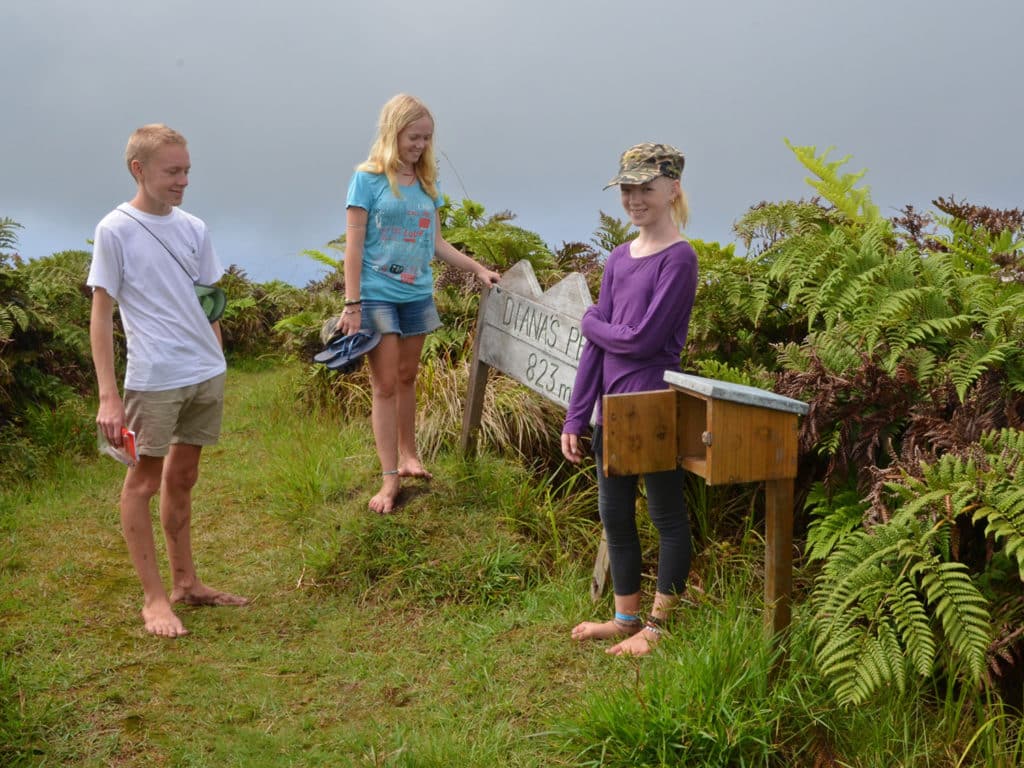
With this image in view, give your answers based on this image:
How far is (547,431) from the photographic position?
21.3 ft

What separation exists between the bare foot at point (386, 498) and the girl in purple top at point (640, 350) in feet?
5.14

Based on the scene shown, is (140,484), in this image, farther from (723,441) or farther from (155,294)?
(723,441)

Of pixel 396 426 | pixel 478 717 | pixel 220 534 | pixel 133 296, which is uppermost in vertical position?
pixel 133 296

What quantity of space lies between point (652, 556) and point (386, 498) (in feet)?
5.25

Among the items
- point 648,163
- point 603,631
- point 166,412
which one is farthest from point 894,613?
point 166,412

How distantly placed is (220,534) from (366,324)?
2069 mm

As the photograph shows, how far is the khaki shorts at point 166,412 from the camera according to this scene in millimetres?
4707

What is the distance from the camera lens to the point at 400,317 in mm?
5645

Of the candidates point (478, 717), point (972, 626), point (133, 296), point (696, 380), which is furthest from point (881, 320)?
point (133, 296)

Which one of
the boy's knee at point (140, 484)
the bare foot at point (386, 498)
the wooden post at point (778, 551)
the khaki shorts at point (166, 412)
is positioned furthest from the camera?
the bare foot at point (386, 498)

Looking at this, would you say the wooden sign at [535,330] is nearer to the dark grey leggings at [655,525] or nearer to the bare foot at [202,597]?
the dark grey leggings at [655,525]

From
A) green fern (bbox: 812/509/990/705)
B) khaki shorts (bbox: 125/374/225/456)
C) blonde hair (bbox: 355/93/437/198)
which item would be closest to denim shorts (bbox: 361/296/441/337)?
blonde hair (bbox: 355/93/437/198)

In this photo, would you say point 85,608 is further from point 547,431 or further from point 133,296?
point 547,431

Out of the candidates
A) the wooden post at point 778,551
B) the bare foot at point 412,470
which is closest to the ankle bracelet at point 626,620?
the wooden post at point 778,551
